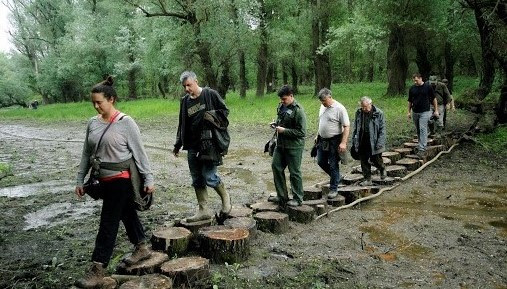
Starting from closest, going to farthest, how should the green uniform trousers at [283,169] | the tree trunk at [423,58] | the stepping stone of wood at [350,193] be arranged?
the green uniform trousers at [283,169]
the stepping stone of wood at [350,193]
the tree trunk at [423,58]

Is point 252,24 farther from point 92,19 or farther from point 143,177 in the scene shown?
point 143,177

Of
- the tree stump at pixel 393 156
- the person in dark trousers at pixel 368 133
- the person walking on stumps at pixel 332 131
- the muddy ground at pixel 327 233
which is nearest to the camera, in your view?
the muddy ground at pixel 327 233

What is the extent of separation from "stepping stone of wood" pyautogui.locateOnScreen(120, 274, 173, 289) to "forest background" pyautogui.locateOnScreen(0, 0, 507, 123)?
11116 mm

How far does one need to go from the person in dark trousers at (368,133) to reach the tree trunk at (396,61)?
16966mm

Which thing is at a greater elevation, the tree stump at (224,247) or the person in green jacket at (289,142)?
the person in green jacket at (289,142)

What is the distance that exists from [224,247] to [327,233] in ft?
6.20

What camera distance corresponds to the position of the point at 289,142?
6.50 metres

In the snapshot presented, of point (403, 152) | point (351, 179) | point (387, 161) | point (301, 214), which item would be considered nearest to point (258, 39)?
point (403, 152)

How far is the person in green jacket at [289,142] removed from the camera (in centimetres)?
637

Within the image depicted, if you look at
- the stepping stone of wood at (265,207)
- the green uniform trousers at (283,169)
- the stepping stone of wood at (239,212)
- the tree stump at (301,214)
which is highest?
the green uniform trousers at (283,169)

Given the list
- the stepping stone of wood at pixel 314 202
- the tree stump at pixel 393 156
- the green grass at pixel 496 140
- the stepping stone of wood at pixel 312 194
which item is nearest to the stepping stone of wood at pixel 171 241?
the stepping stone of wood at pixel 314 202

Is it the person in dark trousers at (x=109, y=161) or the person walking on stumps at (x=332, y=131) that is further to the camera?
the person walking on stumps at (x=332, y=131)

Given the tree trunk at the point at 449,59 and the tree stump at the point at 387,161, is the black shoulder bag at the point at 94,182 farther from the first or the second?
the tree trunk at the point at 449,59

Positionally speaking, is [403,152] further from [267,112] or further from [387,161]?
[267,112]
